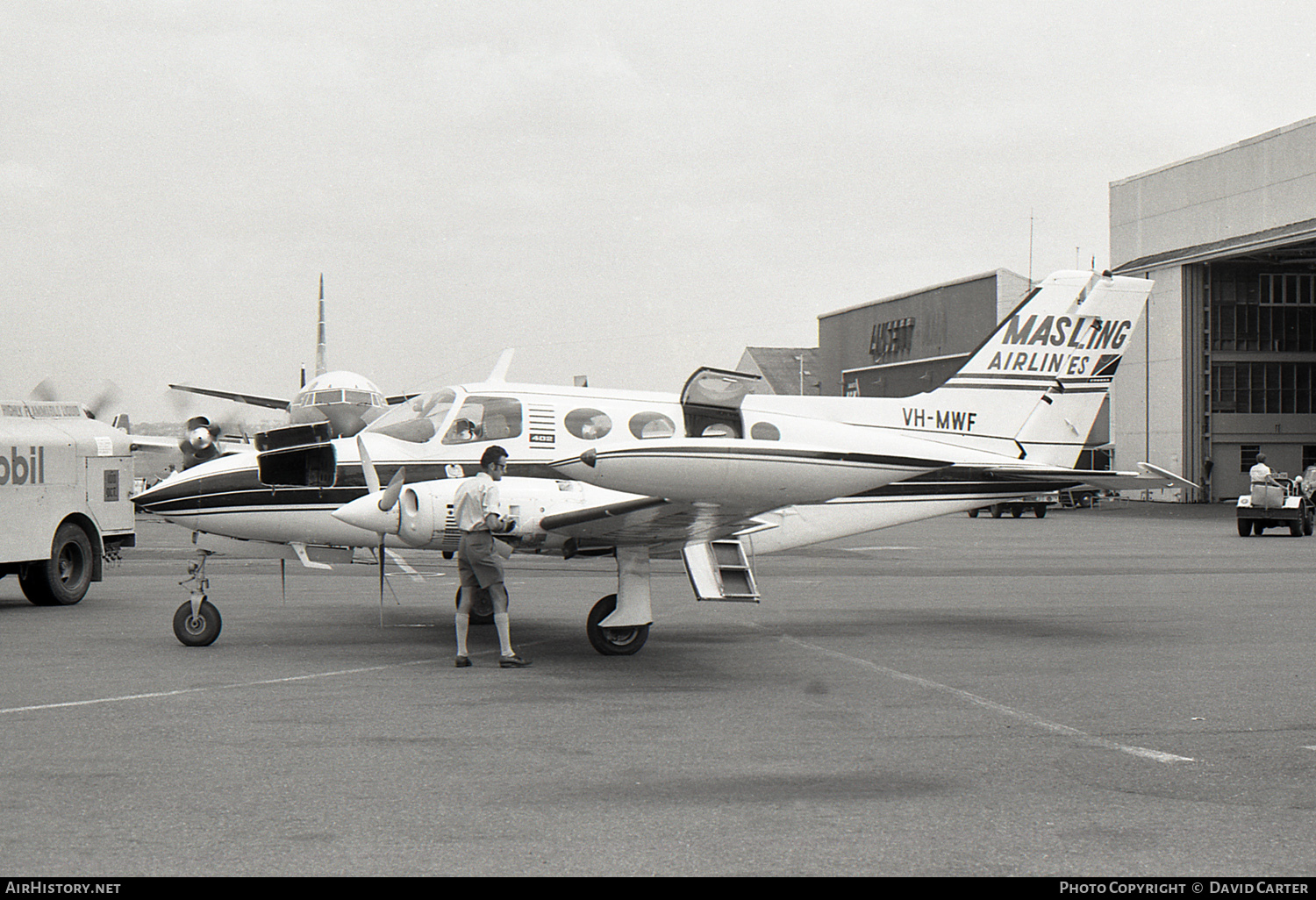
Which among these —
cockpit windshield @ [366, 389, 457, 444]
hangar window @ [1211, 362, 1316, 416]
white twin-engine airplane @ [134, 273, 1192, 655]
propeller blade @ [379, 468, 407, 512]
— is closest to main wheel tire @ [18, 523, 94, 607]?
white twin-engine airplane @ [134, 273, 1192, 655]

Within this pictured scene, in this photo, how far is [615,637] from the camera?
11.0 metres

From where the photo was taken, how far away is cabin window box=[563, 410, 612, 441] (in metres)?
13.0

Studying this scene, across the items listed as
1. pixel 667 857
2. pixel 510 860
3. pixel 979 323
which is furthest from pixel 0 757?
pixel 979 323

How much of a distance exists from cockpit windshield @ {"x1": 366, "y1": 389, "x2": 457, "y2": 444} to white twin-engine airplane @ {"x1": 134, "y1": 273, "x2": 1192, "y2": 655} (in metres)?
0.02

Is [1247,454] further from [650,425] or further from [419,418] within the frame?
[419,418]

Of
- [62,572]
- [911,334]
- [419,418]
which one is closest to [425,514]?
[419,418]

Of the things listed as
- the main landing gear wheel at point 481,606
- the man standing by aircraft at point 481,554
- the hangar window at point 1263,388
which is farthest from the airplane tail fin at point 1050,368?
the hangar window at point 1263,388

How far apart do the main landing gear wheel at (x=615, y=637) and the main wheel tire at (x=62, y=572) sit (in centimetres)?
783

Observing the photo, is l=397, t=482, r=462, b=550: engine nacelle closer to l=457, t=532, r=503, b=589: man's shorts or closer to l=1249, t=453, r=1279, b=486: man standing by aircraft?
l=457, t=532, r=503, b=589: man's shorts

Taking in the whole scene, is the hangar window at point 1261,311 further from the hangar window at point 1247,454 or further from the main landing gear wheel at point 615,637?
the main landing gear wheel at point 615,637

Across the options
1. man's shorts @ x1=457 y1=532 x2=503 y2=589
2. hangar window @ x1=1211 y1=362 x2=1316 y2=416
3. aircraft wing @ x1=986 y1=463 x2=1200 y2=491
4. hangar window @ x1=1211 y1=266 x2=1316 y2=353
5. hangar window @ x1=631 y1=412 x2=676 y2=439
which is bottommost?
man's shorts @ x1=457 y1=532 x2=503 y2=589

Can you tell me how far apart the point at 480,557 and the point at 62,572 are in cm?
793
